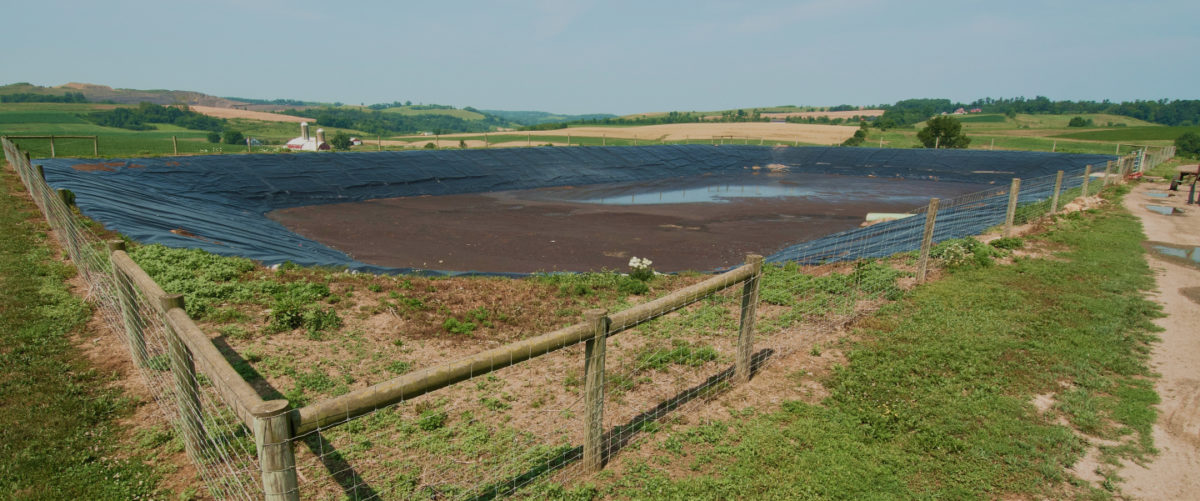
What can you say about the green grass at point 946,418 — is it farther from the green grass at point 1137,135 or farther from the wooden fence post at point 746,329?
the green grass at point 1137,135

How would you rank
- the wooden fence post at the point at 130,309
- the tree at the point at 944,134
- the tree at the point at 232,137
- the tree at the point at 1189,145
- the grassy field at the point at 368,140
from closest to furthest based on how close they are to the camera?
the wooden fence post at the point at 130,309 → the grassy field at the point at 368,140 → the tree at the point at 944,134 → the tree at the point at 1189,145 → the tree at the point at 232,137

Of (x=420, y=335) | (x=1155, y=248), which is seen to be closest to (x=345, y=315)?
(x=420, y=335)

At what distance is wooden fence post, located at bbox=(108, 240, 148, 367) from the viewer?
5.21m

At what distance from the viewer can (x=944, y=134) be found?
1913 inches

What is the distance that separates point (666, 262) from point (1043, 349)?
8.32 meters

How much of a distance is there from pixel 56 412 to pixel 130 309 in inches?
37.8

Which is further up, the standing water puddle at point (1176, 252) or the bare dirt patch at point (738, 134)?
the bare dirt patch at point (738, 134)

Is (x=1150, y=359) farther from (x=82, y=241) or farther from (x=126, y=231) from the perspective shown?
(x=126, y=231)

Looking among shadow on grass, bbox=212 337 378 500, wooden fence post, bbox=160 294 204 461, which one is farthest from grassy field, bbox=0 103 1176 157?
wooden fence post, bbox=160 294 204 461

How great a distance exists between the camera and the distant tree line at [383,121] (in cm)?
11144

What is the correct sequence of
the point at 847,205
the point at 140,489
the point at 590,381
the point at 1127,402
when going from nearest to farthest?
the point at 140,489
the point at 590,381
the point at 1127,402
the point at 847,205

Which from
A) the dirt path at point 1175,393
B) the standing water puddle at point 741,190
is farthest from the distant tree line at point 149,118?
the dirt path at point 1175,393

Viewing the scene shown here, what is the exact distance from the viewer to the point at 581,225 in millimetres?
19125

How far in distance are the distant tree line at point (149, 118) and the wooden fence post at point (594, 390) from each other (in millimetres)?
95338
